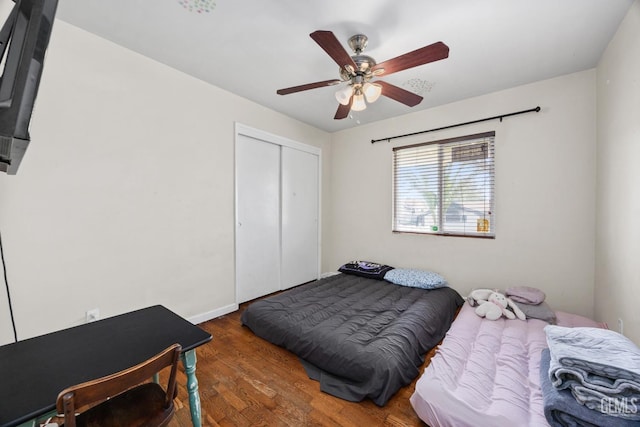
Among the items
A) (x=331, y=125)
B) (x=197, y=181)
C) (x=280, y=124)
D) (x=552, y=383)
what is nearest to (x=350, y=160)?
(x=331, y=125)

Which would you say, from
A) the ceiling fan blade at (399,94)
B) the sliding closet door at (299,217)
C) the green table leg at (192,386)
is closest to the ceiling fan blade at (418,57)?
the ceiling fan blade at (399,94)

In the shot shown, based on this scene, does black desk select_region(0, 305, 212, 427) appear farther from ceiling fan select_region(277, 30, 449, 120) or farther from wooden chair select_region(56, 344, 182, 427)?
ceiling fan select_region(277, 30, 449, 120)

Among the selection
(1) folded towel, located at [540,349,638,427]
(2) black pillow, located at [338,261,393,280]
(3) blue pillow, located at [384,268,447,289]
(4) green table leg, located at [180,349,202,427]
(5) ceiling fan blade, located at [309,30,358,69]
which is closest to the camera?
(1) folded towel, located at [540,349,638,427]

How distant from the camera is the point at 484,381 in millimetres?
1491

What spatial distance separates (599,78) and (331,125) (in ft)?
9.42

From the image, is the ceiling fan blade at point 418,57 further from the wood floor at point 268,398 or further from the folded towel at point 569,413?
the wood floor at point 268,398

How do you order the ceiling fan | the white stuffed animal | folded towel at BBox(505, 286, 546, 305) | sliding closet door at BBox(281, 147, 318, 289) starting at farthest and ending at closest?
1. sliding closet door at BBox(281, 147, 318, 289)
2. folded towel at BBox(505, 286, 546, 305)
3. the white stuffed animal
4. the ceiling fan

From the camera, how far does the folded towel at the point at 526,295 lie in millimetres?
2451

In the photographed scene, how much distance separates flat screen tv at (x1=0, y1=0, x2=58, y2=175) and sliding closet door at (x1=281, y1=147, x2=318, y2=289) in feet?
9.30

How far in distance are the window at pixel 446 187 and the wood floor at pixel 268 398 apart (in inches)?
→ 68.5

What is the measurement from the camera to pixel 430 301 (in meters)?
2.56

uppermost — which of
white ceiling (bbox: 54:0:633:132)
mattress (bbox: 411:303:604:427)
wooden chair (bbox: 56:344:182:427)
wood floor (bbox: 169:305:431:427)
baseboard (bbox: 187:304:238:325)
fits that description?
white ceiling (bbox: 54:0:633:132)

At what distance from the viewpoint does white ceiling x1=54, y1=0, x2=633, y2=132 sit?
173cm

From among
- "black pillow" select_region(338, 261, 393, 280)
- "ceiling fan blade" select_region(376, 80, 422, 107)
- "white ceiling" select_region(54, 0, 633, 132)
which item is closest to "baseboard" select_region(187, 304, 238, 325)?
"black pillow" select_region(338, 261, 393, 280)
